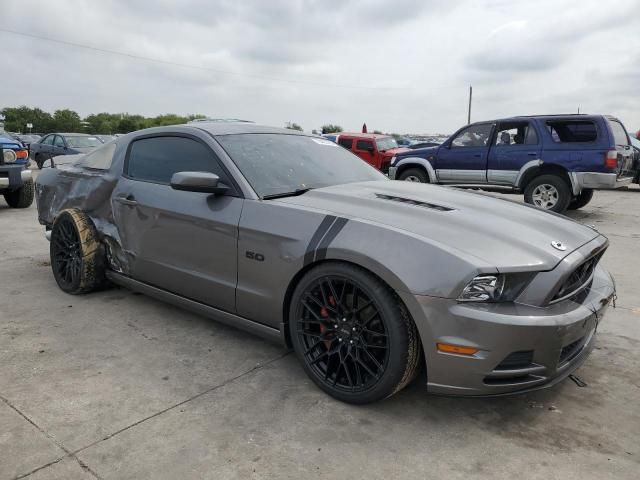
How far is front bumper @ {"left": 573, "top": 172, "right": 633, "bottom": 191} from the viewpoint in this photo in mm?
8180

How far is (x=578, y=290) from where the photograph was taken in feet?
8.25

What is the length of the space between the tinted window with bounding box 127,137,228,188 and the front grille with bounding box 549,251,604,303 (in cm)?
201

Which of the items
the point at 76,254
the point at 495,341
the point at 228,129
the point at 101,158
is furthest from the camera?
the point at 101,158

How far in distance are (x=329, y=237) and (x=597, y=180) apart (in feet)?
24.0

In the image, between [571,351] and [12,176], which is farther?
[12,176]

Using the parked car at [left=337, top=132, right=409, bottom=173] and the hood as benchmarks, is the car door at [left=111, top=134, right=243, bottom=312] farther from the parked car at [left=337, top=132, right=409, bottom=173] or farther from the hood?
the parked car at [left=337, top=132, right=409, bottom=173]

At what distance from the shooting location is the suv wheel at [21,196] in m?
9.02

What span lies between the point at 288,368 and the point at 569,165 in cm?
729

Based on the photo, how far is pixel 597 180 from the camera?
27.2 ft

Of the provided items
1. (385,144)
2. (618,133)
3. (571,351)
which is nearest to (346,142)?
(385,144)

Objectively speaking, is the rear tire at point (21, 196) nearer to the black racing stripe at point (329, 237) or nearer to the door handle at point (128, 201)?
the door handle at point (128, 201)

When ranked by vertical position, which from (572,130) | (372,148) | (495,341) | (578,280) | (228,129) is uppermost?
(572,130)

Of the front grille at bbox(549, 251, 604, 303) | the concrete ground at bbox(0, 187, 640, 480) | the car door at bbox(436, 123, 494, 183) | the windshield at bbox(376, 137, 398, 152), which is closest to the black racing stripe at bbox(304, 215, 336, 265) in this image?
the concrete ground at bbox(0, 187, 640, 480)

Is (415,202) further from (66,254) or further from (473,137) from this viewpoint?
(473,137)
